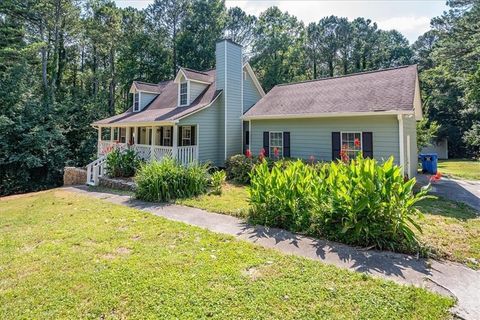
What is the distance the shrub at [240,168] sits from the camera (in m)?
12.4

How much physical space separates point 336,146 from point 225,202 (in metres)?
5.79

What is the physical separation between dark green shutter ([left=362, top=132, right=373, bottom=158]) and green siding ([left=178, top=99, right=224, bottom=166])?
7490mm

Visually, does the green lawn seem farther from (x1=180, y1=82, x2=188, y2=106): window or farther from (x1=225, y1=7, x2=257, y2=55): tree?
(x1=225, y1=7, x2=257, y2=55): tree

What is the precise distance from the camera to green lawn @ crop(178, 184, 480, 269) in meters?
4.88

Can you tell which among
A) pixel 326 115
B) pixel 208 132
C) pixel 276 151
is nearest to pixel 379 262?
pixel 326 115

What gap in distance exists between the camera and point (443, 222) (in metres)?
6.65

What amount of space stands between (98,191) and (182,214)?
18.7 ft

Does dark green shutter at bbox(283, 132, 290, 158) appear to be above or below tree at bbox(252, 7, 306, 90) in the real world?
below

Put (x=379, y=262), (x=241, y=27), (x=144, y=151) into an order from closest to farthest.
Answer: (x=379, y=262) < (x=144, y=151) < (x=241, y=27)

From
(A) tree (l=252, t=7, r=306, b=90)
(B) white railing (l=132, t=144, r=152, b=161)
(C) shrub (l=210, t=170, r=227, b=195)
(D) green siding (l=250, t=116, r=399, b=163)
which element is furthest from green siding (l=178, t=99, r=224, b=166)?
(A) tree (l=252, t=7, r=306, b=90)

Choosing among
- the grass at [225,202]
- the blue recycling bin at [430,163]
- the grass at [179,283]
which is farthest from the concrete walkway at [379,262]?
the blue recycling bin at [430,163]

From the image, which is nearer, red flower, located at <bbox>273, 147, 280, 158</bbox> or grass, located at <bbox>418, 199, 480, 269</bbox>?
grass, located at <bbox>418, 199, 480, 269</bbox>

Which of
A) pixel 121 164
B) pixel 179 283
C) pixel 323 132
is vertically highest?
pixel 323 132

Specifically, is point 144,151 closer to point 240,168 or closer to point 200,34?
point 240,168
